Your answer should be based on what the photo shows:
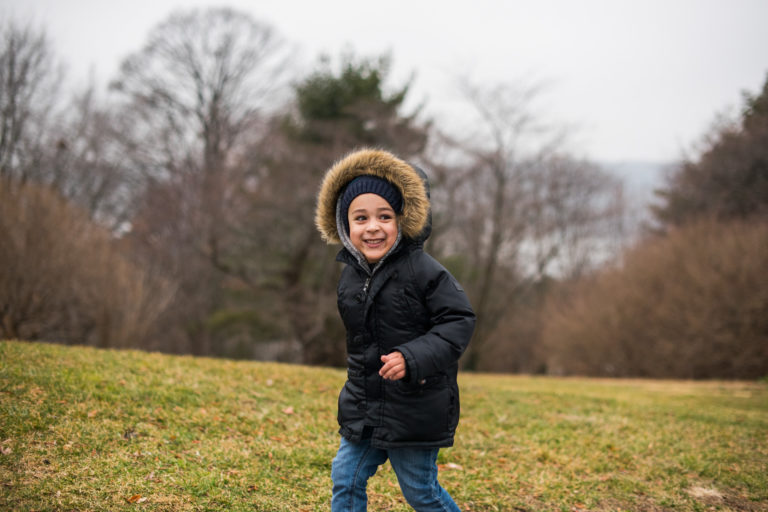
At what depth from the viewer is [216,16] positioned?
28.2 meters

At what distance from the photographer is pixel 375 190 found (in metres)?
2.93

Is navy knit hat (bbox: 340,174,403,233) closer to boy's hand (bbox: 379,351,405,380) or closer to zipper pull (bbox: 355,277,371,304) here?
zipper pull (bbox: 355,277,371,304)

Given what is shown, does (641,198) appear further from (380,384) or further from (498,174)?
(380,384)

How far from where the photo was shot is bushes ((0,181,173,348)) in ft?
31.4

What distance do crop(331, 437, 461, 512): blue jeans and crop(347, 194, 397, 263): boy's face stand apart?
0.92 m

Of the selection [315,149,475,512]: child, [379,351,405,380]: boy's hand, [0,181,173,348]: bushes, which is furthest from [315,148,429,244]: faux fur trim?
[0,181,173,348]: bushes

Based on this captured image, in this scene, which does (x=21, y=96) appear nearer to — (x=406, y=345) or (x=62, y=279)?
(x=62, y=279)

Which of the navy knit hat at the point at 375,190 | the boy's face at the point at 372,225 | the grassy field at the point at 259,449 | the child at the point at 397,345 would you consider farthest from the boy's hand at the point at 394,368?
the grassy field at the point at 259,449

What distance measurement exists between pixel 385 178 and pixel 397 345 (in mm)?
886

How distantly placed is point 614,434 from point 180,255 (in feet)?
60.0

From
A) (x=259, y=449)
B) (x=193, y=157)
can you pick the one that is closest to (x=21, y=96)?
(x=193, y=157)

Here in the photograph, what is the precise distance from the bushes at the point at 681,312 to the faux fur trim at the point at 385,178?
15821 mm

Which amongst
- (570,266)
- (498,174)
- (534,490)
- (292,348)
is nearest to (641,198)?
(570,266)

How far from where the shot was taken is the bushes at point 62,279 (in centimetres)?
958
